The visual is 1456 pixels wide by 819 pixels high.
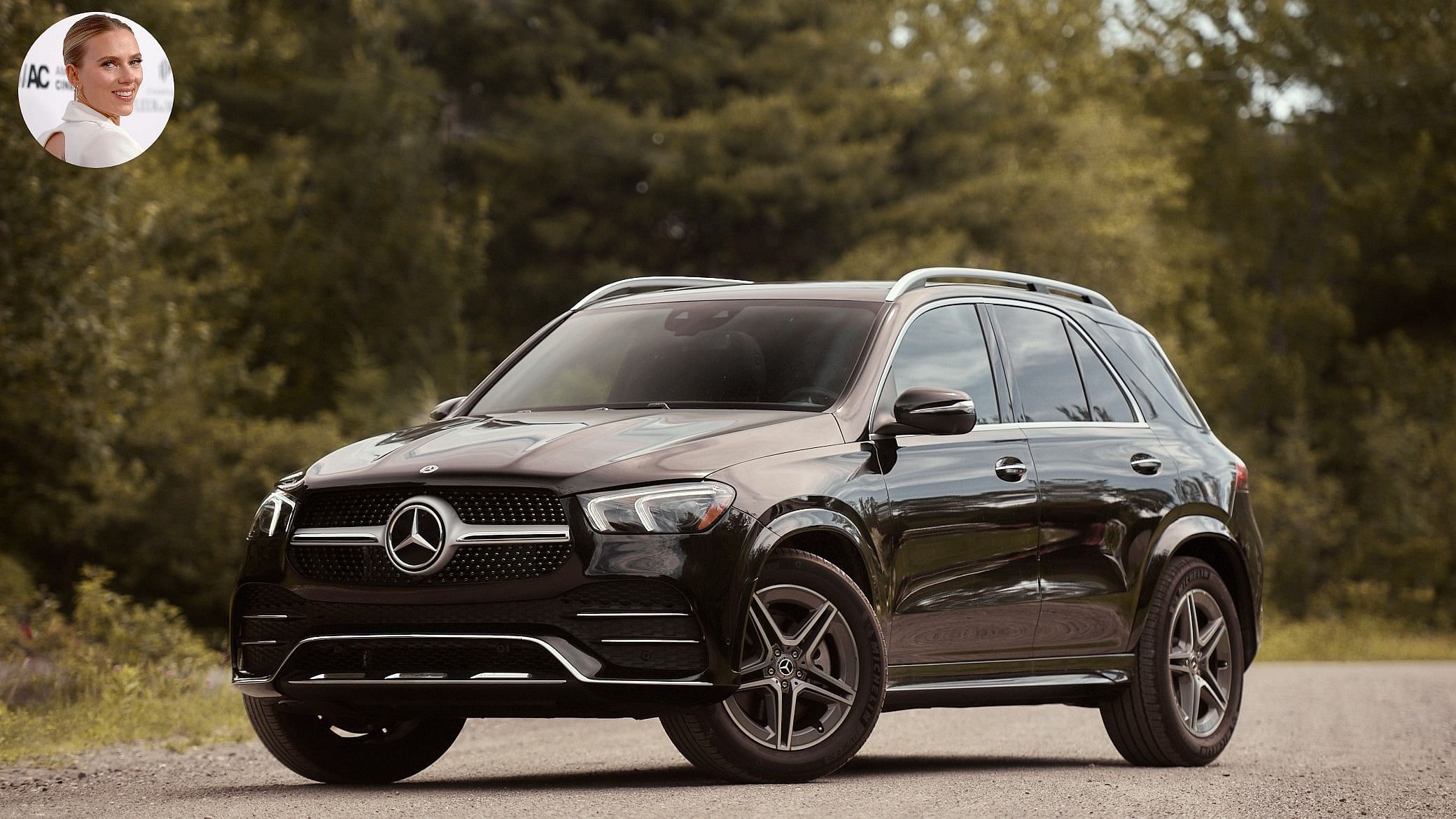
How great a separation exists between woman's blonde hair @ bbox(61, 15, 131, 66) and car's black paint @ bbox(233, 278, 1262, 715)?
223 inches

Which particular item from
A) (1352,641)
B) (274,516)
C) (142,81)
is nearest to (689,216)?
(1352,641)

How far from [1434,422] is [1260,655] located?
20.0m

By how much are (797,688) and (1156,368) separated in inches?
142

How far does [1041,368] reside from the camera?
948 cm

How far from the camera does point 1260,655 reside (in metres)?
29.7

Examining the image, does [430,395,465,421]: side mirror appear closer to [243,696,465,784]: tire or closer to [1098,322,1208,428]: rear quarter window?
[243,696,465,784]: tire

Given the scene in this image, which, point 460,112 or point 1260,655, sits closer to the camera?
point 1260,655

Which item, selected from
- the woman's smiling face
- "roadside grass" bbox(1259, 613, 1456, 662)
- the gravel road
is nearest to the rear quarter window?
the gravel road

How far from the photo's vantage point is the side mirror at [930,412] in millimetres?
8031

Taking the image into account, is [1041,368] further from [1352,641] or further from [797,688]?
[1352,641]

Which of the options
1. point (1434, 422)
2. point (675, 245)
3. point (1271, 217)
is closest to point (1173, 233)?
point (1271, 217)

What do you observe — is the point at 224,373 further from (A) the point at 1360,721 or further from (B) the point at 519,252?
(A) the point at 1360,721

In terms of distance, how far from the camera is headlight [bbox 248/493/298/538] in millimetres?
7707

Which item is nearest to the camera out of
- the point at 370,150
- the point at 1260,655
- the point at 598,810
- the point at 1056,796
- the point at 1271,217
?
the point at 598,810
